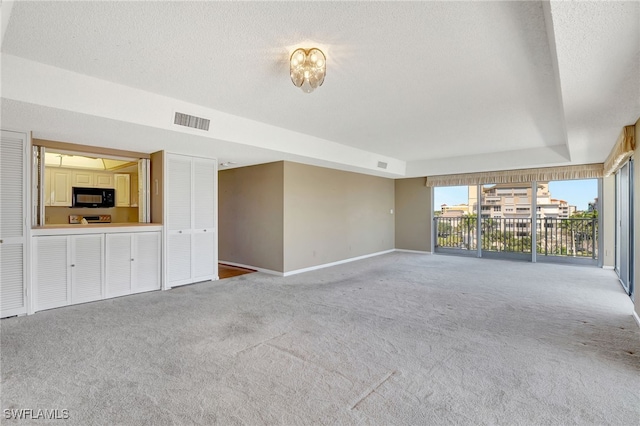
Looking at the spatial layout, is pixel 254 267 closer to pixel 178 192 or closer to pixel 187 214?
pixel 187 214

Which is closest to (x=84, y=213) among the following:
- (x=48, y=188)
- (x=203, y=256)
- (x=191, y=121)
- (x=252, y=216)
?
(x=48, y=188)

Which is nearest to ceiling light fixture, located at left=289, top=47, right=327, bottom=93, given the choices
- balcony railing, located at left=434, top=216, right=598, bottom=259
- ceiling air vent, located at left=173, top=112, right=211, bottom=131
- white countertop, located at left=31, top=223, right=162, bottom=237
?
ceiling air vent, located at left=173, top=112, right=211, bottom=131

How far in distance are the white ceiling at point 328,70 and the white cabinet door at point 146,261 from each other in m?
1.33

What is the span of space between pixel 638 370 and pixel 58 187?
801 centimetres

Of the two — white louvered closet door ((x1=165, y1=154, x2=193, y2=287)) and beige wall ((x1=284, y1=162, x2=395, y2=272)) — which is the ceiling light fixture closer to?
white louvered closet door ((x1=165, y1=154, x2=193, y2=287))

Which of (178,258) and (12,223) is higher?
(12,223)

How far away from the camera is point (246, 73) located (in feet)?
9.44

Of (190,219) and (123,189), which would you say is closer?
(190,219)

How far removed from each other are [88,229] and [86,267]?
49cm

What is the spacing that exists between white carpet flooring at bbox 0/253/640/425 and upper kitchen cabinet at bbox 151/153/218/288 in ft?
2.52

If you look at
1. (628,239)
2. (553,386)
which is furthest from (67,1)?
(628,239)

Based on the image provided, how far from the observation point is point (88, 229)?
160 inches

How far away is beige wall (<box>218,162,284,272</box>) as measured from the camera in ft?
19.0

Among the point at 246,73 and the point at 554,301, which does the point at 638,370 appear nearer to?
the point at 554,301
